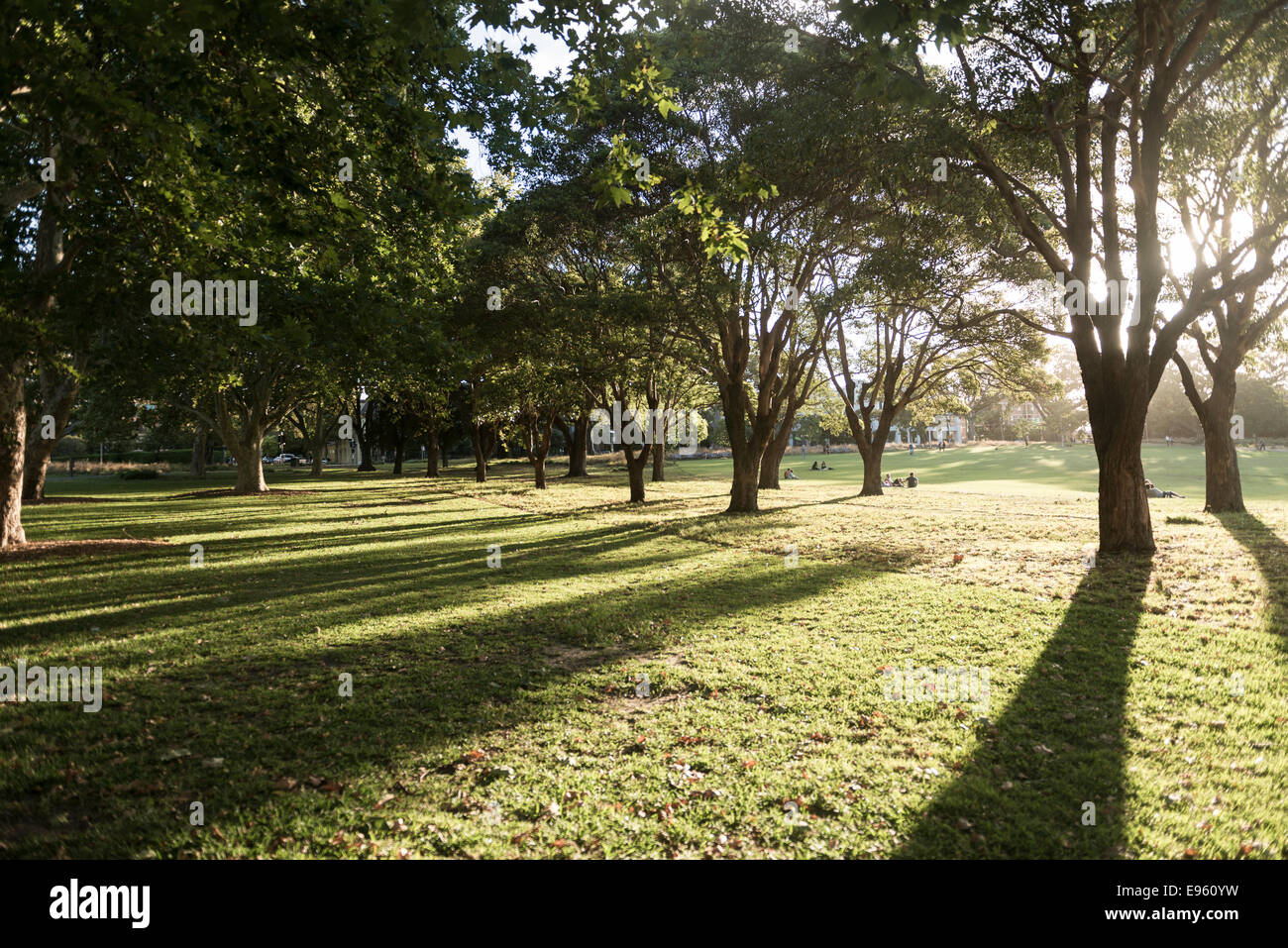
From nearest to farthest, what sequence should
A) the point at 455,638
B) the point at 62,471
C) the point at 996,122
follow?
1. the point at 455,638
2. the point at 996,122
3. the point at 62,471

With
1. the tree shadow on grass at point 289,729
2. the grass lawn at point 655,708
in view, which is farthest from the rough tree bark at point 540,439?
the tree shadow on grass at point 289,729

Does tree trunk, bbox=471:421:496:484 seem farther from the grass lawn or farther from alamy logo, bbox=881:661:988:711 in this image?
alamy logo, bbox=881:661:988:711

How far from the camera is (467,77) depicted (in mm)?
9875

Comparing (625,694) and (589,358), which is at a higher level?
(589,358)

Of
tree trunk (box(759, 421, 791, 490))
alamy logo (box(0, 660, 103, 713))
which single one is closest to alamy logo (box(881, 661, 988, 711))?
alamy logo (box(0, 660, 103, 713))

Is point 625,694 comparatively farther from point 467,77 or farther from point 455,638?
point 467,77

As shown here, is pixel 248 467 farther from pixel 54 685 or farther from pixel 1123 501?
pixel 1123 501

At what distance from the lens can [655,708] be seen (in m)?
5.96

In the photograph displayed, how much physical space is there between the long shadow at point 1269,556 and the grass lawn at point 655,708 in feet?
0.38

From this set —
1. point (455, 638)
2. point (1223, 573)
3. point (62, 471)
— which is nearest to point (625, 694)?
point (455, 638)

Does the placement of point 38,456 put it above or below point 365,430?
below

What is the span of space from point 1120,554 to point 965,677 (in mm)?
7868

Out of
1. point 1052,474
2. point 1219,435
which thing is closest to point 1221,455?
point 1219,435
